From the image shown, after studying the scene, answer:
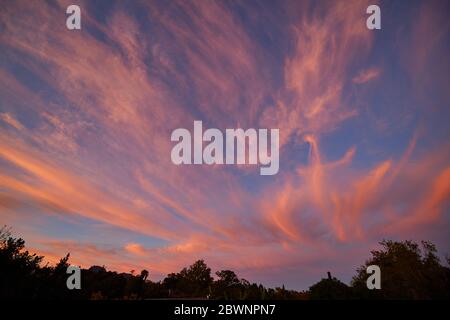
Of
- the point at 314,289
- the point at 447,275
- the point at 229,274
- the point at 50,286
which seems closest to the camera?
the point at 314,289

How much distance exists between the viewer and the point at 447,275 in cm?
1711

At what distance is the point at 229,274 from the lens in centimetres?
4619

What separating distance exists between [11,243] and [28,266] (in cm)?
206
